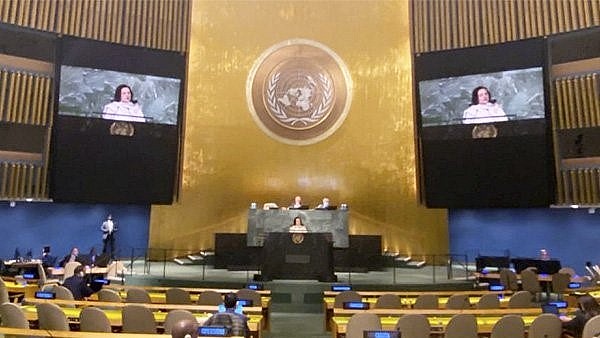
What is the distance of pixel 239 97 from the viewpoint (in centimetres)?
1475

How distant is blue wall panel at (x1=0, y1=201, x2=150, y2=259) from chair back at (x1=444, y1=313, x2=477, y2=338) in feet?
38.4

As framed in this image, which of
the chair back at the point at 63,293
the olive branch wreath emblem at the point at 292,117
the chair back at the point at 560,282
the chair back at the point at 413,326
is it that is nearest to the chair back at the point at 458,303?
the chair back at the point at 413,326

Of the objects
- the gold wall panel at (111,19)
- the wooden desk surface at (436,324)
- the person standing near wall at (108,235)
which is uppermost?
the gold wall panel at (111,19)

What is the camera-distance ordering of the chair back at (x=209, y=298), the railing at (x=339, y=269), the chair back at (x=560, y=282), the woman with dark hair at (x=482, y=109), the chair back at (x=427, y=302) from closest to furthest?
the chair back at (x=209, y=298) < the chair back at (x=427, y=302) < the chair back at (x=560, y=282) < the railing at (x=339, y=269) < the woman with dark hair at (x=482, y=109)

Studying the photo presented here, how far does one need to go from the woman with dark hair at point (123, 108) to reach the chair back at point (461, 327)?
11.6 meters

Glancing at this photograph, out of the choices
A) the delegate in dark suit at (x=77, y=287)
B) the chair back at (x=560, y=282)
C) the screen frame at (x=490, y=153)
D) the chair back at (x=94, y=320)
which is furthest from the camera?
the screen frame at (x=490, y=153)

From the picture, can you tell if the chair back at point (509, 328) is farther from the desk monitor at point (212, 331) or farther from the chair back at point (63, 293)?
the chair back at point (63, 293)

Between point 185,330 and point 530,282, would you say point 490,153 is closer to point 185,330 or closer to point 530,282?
point 530,282

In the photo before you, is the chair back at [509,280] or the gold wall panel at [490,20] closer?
the chair back at [509,280]

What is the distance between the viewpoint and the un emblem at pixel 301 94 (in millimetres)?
14859

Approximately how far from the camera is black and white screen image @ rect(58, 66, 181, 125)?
1308 cm

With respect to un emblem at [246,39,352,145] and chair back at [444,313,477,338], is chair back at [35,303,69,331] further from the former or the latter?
un emblem at [246,39,352,145]

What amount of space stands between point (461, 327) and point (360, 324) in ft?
3.16

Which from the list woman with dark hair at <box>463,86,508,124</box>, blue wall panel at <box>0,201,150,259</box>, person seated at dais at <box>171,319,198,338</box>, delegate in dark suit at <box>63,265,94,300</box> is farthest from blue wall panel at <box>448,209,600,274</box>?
person seated at dais at <box>171,319,198,338</box>
